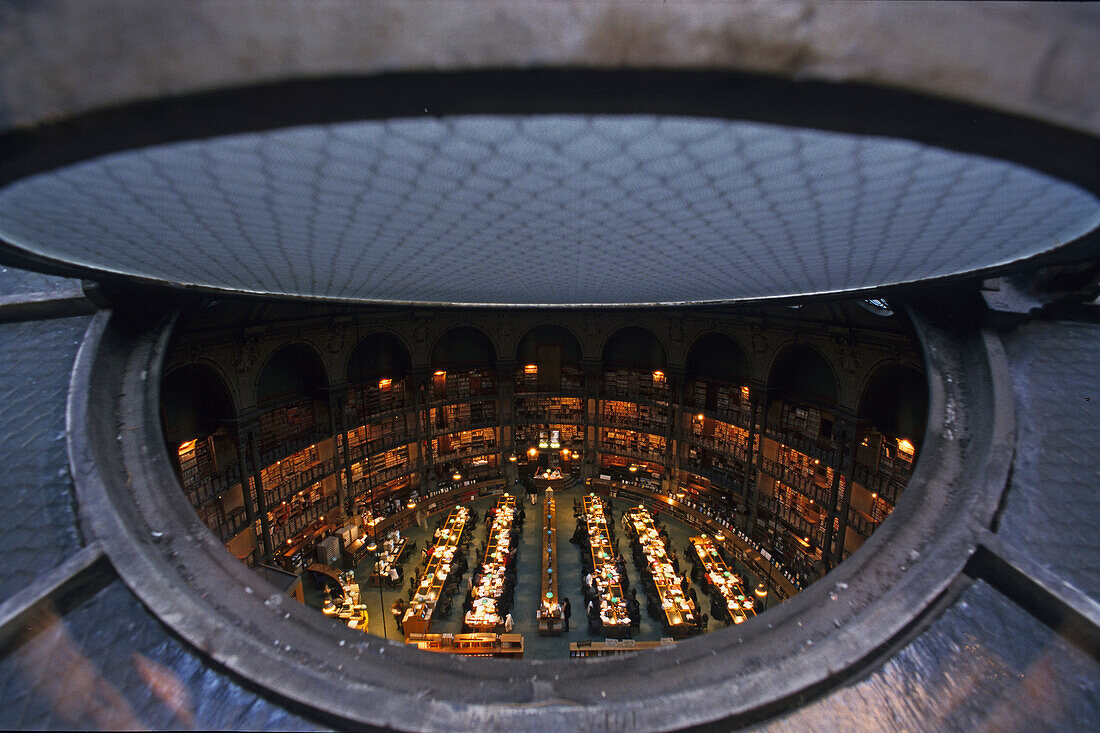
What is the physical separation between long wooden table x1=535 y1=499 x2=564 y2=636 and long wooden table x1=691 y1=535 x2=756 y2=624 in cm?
382

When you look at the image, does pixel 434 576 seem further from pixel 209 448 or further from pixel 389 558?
pixel 209 448

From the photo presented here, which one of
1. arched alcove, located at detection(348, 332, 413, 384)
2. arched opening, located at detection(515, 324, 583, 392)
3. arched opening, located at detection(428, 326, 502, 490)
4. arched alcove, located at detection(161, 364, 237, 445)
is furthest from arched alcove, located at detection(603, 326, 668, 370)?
arched alcove, located at detection(161, 364, 237, 445)

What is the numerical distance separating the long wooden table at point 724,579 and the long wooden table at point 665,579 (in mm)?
838

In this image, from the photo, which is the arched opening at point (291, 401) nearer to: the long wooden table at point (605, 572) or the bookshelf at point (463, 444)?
the bookshelf at point (463, 444)

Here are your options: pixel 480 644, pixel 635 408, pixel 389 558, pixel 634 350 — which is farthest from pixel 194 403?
pixel 635 408

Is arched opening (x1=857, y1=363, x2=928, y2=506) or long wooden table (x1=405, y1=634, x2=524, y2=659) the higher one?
arched opening (x1=857, y1=363, x2=928, y2=506)

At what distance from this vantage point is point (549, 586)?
1104 centimetres

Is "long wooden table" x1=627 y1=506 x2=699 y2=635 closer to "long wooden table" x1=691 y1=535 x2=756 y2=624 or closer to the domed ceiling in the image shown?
"long wooden table" x1=691 y1=535 x2=756 y2=624

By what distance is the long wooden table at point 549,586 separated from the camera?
10.1m

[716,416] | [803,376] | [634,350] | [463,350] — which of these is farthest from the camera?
[463,350]

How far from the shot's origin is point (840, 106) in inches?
27.6

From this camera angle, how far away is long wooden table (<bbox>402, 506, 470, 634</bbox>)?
32.6ft

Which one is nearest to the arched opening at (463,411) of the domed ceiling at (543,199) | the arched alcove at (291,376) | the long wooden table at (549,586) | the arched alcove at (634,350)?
the long wooden table at (549,586)

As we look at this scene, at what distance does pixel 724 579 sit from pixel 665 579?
1.49 m
